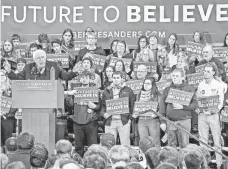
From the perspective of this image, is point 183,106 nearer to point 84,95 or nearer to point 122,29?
point 84,95

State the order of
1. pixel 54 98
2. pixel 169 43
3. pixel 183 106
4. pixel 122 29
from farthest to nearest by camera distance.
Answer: pixel 122 29, pixel 169 43, pixel 183 106, pixel 54 98

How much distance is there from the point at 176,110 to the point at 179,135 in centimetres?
38

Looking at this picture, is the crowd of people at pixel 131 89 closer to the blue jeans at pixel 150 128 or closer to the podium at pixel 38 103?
the blue jeans at pixel 150 128

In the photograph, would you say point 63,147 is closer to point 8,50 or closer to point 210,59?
point 210,59

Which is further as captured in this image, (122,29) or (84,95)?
(122,29)

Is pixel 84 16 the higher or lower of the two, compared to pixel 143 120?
higher

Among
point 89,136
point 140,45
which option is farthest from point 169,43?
point 89,136

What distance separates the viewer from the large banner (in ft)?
40.0

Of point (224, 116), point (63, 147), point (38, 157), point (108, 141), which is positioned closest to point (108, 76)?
point (224, 116)

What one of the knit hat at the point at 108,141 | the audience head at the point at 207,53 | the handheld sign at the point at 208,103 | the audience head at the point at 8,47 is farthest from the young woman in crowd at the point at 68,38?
the knit hat at the point at 108,141

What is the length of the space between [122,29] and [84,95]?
9.75 feet

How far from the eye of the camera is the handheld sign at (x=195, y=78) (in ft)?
33.3

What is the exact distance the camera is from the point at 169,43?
10.9 meters

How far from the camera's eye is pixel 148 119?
10023mm
